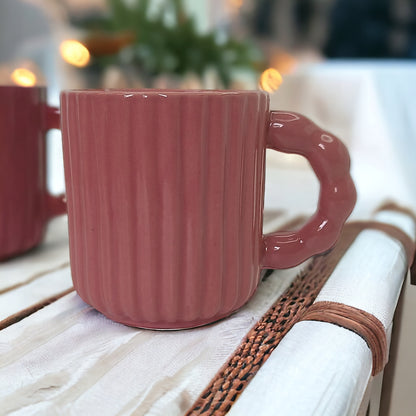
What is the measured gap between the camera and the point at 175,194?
258 millimetres

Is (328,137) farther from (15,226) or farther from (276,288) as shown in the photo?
(15,226)

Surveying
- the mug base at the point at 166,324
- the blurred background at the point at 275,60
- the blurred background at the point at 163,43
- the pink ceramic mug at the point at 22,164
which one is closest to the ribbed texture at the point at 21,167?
the pink ceramic mug at the point at 22,164

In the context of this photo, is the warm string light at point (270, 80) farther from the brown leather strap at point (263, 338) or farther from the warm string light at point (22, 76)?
the brown leather strap at point (263, 338)

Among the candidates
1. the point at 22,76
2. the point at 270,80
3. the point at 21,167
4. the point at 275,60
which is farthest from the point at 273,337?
the point at 275,60

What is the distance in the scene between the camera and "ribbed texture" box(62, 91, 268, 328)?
0.25m

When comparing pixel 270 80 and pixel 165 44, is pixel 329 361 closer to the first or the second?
pixel 270 80

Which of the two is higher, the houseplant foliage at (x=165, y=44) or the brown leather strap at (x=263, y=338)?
the houseplant foliage at (x=165, y=44)

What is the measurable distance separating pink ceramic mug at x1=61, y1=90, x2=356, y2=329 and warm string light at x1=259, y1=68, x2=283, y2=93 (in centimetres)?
65

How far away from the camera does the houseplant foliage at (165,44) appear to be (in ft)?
3.24

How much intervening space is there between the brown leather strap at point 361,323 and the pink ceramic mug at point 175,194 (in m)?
0.04

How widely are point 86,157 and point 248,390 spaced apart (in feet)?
0.47

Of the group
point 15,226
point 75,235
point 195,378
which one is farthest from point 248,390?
point 15,226

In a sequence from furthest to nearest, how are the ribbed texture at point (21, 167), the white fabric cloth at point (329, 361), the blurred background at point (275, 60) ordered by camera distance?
1. the blurred background at point (275, 60)
2. the ribbed texture at point (21, 167)
3. the white fabric cloth at point (329, 361)

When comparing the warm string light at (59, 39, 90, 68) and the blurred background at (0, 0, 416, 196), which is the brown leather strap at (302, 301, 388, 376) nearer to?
the blurred background at (0, 0, 416, 196)
